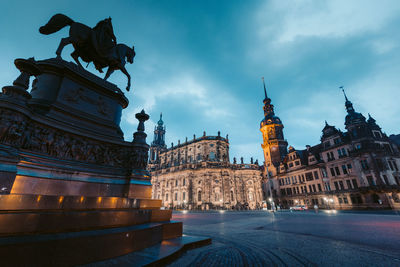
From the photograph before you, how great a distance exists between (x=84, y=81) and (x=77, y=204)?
16.3ft

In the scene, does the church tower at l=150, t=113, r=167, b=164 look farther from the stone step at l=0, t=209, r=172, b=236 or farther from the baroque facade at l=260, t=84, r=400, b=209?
the stone step at l=0, t=209, r=172, b=236

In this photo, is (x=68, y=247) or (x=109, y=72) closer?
(x=68, y=247)

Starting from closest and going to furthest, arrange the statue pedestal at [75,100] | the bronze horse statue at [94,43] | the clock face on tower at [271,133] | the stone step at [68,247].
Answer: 1. the stone step at [68,247]
2. the statue pedestal at [75,100]
3. the bronze horse statue at [94,43]
4. the clock face on tower at [271,133]

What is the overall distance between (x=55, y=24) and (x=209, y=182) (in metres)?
43.8

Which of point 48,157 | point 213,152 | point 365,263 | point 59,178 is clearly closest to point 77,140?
point 48,157

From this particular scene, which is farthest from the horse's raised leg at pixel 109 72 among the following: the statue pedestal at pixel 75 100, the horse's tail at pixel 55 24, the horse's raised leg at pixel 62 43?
the horse's tail at pixel 55 24

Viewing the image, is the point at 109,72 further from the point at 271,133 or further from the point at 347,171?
the point at 271,133

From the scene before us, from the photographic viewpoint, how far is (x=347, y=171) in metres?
31.5

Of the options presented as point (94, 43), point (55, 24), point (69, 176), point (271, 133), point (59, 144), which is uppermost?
point (271, 133)

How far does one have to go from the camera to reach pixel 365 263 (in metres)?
3.46

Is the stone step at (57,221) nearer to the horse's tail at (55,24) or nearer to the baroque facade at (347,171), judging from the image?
the horse's tail at (55,24)

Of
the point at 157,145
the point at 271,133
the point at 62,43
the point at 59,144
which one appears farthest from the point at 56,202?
the point at 157,145

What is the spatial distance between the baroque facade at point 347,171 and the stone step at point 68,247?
78.2 ft

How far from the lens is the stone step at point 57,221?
105 inches
